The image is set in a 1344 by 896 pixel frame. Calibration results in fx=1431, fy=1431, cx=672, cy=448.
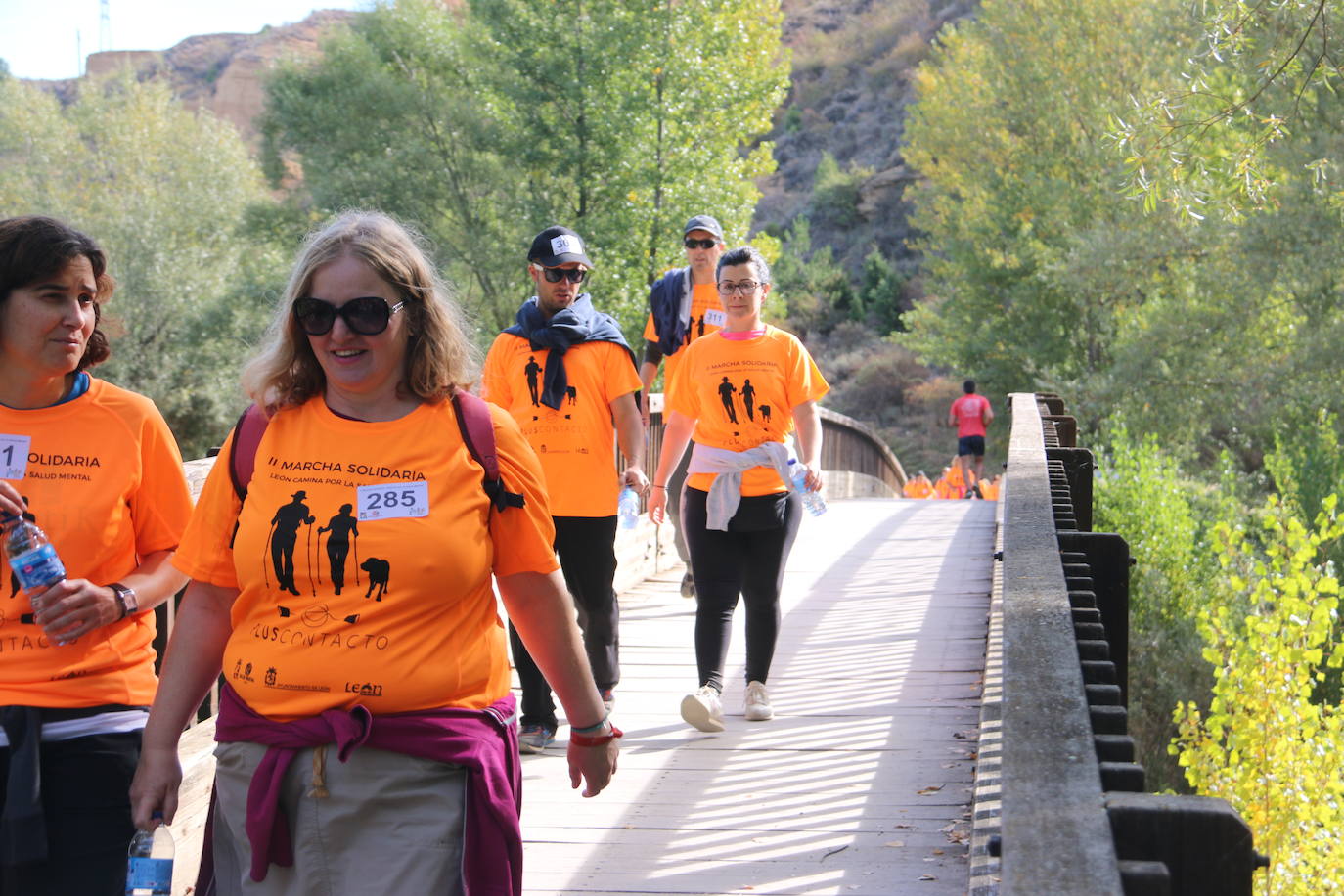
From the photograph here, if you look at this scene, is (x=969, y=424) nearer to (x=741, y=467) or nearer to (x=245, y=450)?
(x=741, y=467)

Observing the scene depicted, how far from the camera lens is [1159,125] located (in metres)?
9.95

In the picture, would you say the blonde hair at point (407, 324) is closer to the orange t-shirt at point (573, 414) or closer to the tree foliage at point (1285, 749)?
the orange t-shirt at point (573, 414)

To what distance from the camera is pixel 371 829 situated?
237cm

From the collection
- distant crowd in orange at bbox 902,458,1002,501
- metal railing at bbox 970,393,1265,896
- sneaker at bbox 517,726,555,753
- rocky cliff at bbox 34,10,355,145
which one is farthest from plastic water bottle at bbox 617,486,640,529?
rocky cliff at bbox 34,10,355,145

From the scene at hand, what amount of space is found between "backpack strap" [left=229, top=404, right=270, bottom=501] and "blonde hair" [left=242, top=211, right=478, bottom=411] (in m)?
0.04

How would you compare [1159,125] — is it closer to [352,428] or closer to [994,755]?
[994,755]

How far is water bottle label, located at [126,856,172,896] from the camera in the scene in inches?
103

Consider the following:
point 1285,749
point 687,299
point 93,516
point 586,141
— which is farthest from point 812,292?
point 93,516

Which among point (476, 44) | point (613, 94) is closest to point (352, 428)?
point (613, 94)

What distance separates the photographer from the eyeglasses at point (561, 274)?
5.48 meters

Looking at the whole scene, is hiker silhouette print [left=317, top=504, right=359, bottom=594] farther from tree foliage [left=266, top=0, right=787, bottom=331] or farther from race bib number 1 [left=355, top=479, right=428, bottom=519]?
tree foliage [left=266, top=0, right=787, bottom=331]

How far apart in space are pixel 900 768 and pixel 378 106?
3234 cm

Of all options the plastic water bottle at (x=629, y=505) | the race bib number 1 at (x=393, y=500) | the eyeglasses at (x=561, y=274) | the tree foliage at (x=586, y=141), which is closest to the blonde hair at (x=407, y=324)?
the race bib number 1 at (x=393, y=500)

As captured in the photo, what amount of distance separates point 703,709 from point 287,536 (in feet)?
11.6
